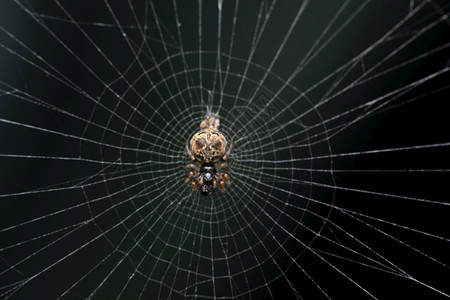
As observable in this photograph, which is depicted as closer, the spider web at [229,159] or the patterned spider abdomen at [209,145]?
the spider web at [229,159]

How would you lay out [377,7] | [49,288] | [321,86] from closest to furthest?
[377,7], [321,86], [49,288]

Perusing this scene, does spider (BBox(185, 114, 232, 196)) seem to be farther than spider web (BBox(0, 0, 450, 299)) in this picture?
Yes

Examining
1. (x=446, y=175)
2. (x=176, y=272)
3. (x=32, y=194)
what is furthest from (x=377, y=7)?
(x=32, y=194)

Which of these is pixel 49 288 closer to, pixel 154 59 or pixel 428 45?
pixel 154 59
